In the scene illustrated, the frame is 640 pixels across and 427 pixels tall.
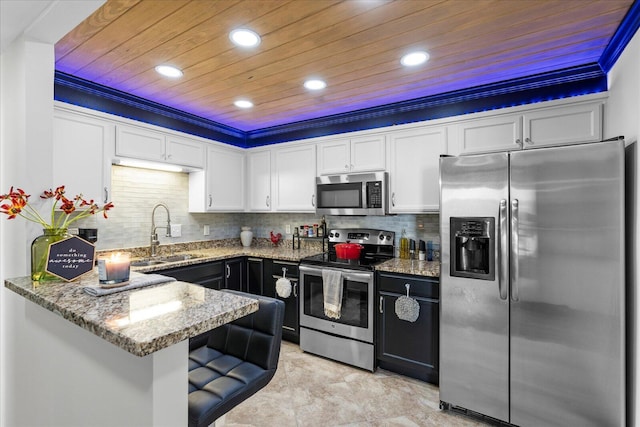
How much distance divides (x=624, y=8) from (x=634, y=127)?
23.8 inches

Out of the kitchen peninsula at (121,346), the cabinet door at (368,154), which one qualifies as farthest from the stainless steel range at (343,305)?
the kitchen peninsula at (121,346)

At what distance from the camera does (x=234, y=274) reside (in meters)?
3.46

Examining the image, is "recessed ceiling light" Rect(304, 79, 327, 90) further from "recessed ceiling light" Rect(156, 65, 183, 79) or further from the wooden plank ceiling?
"recessed ceiling light" Rect(156, 65, 183, 79)

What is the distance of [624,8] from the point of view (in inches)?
65.4

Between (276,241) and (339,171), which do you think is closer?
(339,171)

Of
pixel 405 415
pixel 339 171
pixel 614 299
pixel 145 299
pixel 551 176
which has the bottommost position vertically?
pixel 405 415

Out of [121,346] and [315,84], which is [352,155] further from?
[121,346]

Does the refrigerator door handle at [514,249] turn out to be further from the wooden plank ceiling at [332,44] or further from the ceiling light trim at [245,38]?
the ceiling light trim at [245,38]

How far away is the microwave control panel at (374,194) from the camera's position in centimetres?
306

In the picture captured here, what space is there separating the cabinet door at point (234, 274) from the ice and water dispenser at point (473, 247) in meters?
2.19

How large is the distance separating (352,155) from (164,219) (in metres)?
2.12

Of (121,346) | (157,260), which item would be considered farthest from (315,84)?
(121,346)

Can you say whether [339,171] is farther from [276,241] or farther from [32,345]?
[32,345]

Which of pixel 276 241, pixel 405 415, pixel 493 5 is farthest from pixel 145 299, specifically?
pixel 276 241
